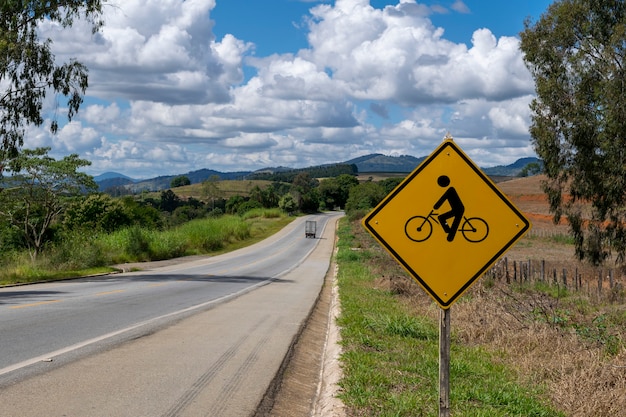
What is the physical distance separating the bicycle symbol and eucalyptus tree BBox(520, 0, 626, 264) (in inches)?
1024

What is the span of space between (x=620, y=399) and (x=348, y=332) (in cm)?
522

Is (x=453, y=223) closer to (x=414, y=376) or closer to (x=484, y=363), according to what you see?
(x=414, y=376)

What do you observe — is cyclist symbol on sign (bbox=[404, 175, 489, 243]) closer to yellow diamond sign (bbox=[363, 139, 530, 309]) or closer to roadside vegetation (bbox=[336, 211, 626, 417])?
yellow diamond sign (bbox=[363, 139, 530, 309])

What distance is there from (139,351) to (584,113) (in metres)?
26.4

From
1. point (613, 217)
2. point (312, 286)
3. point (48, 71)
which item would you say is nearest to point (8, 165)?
point (48, 71)

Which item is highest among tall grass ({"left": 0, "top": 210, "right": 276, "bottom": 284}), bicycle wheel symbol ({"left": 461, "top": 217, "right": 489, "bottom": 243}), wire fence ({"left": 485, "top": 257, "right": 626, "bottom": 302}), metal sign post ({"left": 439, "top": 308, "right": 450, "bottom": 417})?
bicycle wheel symbol ({"left": 461, "top": 217, "right": 489, "bottom": 243})

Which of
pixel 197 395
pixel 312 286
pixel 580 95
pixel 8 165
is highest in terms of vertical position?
pixel 580 95

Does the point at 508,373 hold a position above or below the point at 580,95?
below

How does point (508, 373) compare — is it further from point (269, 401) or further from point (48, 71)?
point (48, 71)

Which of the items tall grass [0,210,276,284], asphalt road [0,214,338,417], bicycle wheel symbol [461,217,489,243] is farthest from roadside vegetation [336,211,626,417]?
tall grass [0,210,276,284]

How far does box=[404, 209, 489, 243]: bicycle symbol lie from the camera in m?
4.54

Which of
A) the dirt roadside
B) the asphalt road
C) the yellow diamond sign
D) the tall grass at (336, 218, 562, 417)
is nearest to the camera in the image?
the yellow diamond sign

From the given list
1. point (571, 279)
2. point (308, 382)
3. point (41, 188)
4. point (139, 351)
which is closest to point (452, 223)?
point (308, 382)

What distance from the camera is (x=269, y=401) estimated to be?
6.97 m
